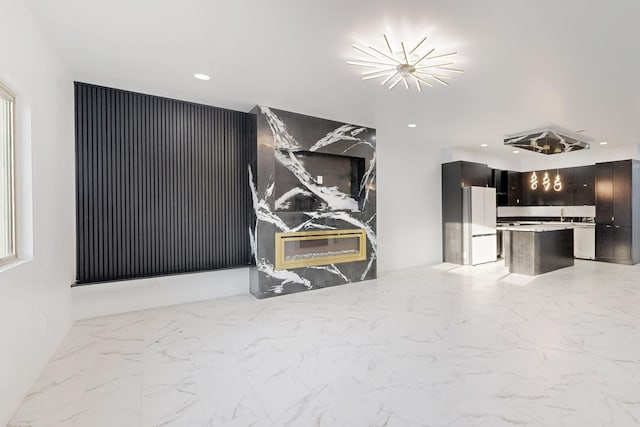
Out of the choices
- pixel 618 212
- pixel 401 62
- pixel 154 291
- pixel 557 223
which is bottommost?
pixel 154 291

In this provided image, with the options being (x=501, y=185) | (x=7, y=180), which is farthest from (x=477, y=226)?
(x=7, y=180)

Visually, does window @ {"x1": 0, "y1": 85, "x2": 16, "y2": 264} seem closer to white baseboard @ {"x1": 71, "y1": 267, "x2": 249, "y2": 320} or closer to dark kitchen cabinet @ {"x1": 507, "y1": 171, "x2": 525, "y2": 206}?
white baseboard @ {"x1": 71, "y1": 267, "x2": 249, "y2": 320}

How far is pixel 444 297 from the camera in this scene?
15.0 feet

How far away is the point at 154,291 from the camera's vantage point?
4121 mm

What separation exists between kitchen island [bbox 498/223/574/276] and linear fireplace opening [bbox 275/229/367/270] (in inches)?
126

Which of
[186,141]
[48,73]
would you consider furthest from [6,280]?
[186,141]

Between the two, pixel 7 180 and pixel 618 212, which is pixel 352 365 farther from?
pixel 618 212

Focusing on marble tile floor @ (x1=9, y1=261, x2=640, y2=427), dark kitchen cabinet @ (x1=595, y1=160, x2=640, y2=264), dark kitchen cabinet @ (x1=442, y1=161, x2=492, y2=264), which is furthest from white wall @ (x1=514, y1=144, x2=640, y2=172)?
marble tile floor @ (x1=9, y1=261, x2=640, y2=427)

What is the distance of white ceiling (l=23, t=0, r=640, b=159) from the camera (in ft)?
7.80

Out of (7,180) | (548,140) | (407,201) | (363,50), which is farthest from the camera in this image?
(407,201)

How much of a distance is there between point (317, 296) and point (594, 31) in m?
4.22

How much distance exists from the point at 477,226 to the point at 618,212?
127 inches

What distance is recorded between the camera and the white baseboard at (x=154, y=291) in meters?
3.73

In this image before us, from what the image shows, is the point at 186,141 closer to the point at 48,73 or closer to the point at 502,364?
the point at 48,73
